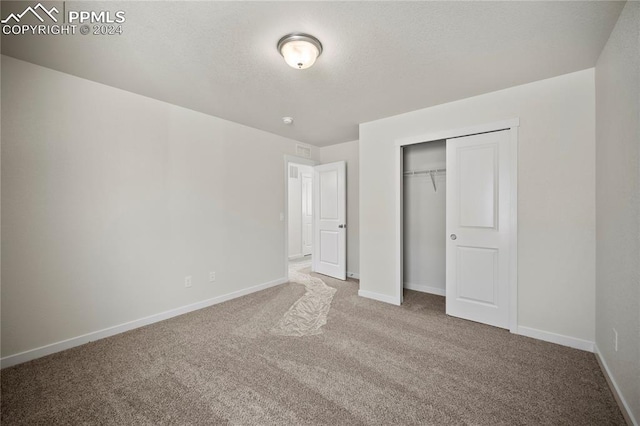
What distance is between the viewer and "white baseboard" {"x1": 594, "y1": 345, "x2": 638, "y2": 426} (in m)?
1.57

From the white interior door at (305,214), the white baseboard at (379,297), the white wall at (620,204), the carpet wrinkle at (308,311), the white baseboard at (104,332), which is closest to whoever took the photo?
the white wall at (620,204)

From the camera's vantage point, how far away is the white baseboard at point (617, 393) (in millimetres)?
1566

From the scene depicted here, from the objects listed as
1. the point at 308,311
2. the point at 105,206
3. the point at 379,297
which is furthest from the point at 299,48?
the point at 379,297

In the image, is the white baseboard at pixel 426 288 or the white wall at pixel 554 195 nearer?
the white wall at pixel 554 195

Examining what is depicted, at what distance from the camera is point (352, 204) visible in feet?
16.8

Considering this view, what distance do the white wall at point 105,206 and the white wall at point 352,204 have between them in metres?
1.95

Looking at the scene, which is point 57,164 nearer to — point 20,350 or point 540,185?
point 20,350

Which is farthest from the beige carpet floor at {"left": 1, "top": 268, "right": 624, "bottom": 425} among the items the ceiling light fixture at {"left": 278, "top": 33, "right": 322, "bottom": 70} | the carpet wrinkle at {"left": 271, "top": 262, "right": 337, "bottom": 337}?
the ceiling light fixture at {"left": 278, "top": 33, "right": 322, "bottom": 70}

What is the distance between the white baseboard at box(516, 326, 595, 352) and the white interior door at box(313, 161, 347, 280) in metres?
2.74

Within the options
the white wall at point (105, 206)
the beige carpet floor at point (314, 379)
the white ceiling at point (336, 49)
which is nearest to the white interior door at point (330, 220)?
the white wall at point (105, 206)

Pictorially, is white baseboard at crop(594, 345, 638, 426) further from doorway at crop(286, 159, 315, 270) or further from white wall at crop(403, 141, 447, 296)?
doorway at crop(286, 159, 315, 270)

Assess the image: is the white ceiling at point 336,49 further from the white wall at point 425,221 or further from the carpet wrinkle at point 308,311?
the carpet wrinkle at point 308,311

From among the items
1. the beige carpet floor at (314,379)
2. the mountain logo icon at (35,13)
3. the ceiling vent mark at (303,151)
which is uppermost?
the mountain logo icon at (35,13)

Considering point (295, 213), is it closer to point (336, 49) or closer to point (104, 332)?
point (104, 332)
